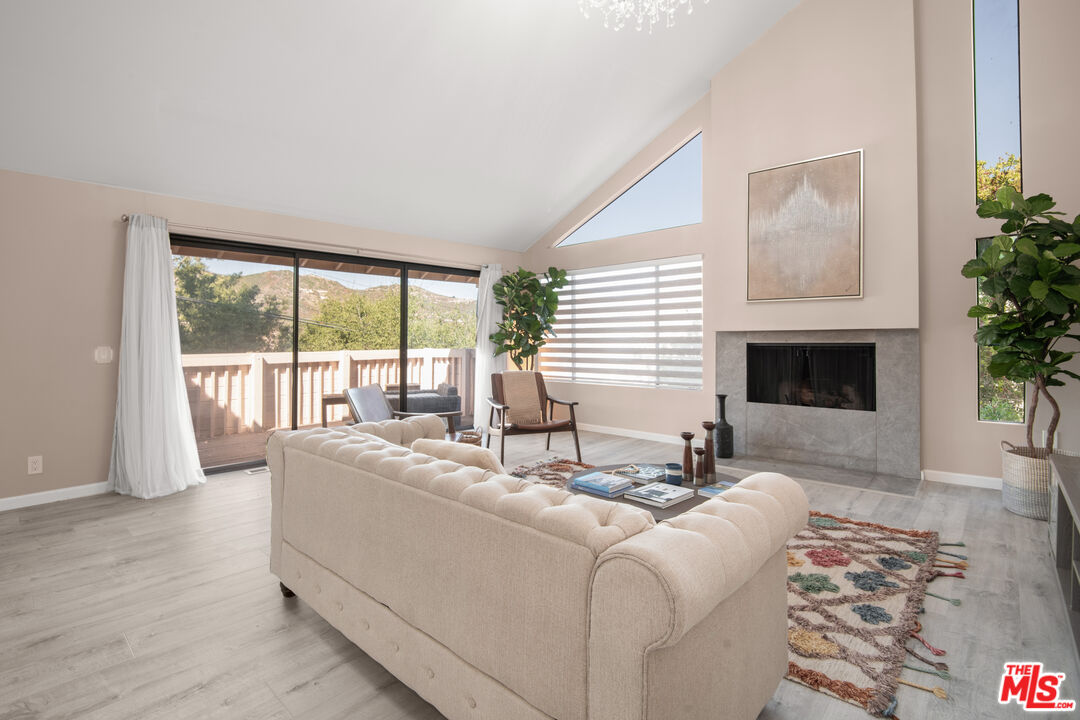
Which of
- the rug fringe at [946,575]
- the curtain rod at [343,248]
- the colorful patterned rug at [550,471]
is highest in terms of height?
the curtain rod at [343,248]

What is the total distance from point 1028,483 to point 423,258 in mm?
5559

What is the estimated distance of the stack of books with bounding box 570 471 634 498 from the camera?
260cm

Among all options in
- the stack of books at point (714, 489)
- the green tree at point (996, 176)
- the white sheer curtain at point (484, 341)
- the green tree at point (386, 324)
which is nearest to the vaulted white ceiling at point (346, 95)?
the green tree at point (386, 324)

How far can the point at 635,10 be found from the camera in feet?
13.5

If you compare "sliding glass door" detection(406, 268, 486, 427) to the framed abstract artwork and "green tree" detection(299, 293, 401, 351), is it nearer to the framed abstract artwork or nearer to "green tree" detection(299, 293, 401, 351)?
"green tree" detection(299, 293, 401, 351)

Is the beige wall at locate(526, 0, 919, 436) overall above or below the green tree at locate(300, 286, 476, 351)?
above

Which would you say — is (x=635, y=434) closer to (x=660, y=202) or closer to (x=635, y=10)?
(x=660, y=202)

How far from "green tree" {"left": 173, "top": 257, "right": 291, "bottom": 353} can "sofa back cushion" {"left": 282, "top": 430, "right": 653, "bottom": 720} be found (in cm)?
324

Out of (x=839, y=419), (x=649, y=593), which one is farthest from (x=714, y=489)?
(x=839, y=419)

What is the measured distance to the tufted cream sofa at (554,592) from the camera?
1.00 m

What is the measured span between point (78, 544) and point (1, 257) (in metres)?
2.09

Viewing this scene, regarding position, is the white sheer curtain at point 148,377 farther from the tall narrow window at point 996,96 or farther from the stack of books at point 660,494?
the tall narrow window at point 996,96

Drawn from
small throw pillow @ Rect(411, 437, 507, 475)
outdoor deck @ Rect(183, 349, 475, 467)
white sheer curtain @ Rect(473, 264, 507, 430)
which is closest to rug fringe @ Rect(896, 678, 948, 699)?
small throw pillow @ Rect(411, 437, 507, 475)

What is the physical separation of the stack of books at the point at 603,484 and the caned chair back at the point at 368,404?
90.4 inches
